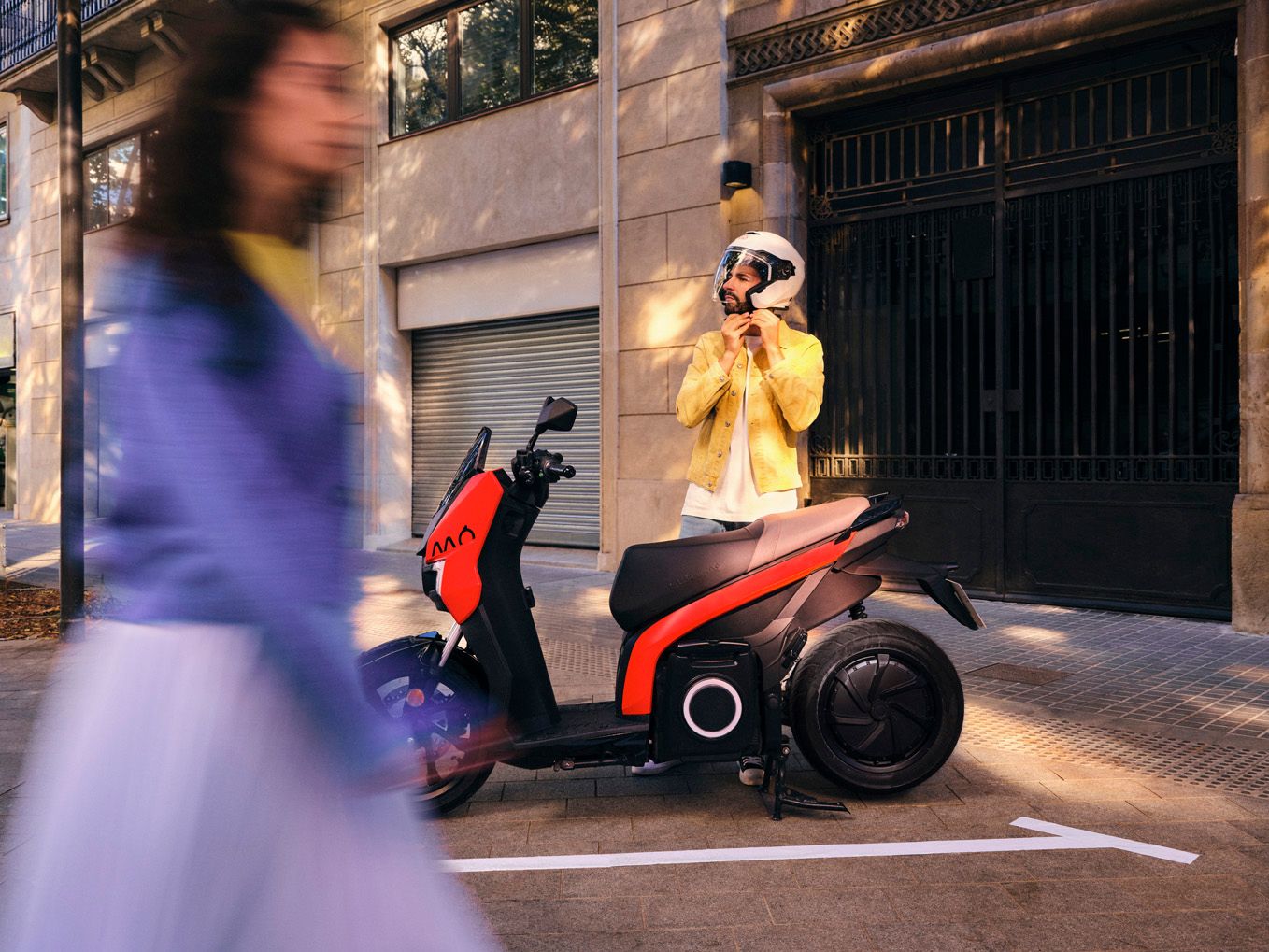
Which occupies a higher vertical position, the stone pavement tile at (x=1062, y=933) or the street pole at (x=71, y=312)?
the street pole at (x=71, y=312)

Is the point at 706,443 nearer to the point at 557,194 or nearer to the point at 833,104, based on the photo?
the point at 833,104

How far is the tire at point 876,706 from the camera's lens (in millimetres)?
3625

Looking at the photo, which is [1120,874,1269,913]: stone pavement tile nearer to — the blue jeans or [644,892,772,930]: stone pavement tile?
[644,892,772,930]: stone pavement tile

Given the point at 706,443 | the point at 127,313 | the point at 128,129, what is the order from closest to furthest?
the point at 127,313 → the point at 128,129 → the point at 706,443

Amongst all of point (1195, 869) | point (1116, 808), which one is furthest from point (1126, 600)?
point (1195, 869)

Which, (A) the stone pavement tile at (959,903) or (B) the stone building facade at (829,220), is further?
(B) the stone building facade at (829,220)

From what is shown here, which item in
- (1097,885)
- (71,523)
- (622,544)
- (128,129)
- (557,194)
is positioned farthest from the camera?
(557,194)

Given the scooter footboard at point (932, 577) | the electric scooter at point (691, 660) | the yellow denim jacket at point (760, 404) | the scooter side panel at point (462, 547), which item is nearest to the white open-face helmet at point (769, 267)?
the yellow denim jacket at point (760, 404)

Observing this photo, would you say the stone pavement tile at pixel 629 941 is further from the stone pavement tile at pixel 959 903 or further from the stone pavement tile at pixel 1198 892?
the stone pavement tile at pixel 1198 892

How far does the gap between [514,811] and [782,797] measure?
906 millimetres

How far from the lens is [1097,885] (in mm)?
2988

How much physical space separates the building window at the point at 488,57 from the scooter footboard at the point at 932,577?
880cm

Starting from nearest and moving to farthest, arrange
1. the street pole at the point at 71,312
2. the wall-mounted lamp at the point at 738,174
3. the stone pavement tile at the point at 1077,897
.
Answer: the stone pavement tile at the point at 1077,897
the street pole at the point at 71,312
the wall-mounted lamp at the point at 738,174

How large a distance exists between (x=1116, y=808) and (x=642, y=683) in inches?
63.8
